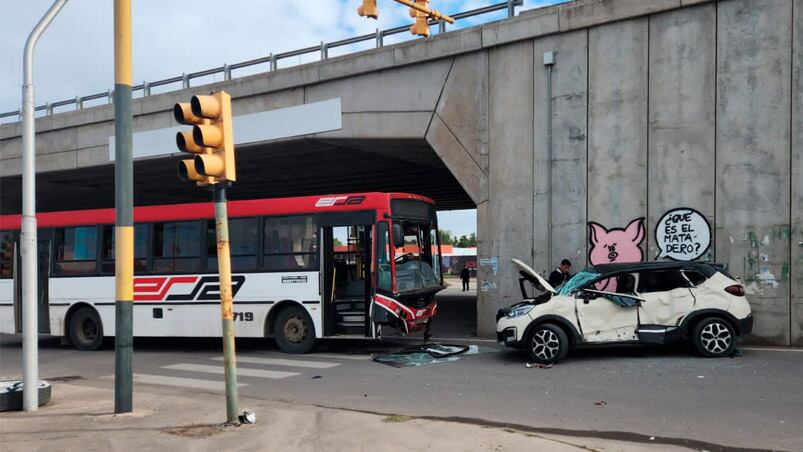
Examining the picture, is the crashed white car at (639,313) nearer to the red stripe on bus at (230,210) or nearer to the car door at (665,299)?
the car door at (665,299)

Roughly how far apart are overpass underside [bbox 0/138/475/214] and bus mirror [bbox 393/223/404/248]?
444 centimetres

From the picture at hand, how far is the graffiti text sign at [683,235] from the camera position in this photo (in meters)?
13.1

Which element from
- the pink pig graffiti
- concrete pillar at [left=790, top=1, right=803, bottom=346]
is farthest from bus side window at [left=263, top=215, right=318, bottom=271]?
concrete pillar at [left=790, top=1, right=803, bottom=346]

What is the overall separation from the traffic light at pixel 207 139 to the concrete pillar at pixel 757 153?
10.1 metres

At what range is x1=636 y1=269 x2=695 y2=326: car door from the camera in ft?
35.7

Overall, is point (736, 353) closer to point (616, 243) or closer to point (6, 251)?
point (616, 243)

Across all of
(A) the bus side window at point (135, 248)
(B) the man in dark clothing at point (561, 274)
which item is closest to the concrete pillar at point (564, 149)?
(B) the man in dark clothing at point (561, 274)

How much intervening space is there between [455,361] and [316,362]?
2.54 metres

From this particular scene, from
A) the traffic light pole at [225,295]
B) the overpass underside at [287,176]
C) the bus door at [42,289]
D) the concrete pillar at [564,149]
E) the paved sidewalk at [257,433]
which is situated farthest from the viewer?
the overpass underside at [287,176]

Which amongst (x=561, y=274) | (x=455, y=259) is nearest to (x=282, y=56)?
(x=561, y=274)

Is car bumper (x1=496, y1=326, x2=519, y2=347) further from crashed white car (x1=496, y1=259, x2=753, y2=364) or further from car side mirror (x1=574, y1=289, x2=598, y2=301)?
car side mirror (x1=574, y1=289, x2=598, y2=301)

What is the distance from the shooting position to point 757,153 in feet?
41.7

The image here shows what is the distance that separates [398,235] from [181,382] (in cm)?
463

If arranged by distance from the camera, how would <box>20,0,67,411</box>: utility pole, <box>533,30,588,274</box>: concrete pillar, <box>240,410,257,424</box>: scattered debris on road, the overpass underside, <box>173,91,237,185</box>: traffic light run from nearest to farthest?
<box>173,91,237,185</box>: traffic light
<box>240,410,257,424</box>: scattered debris on road
<box>20,0,67,411</box>: utility pole
<box>533,30,588,274</box>: concrete pillar
the overpass underside
